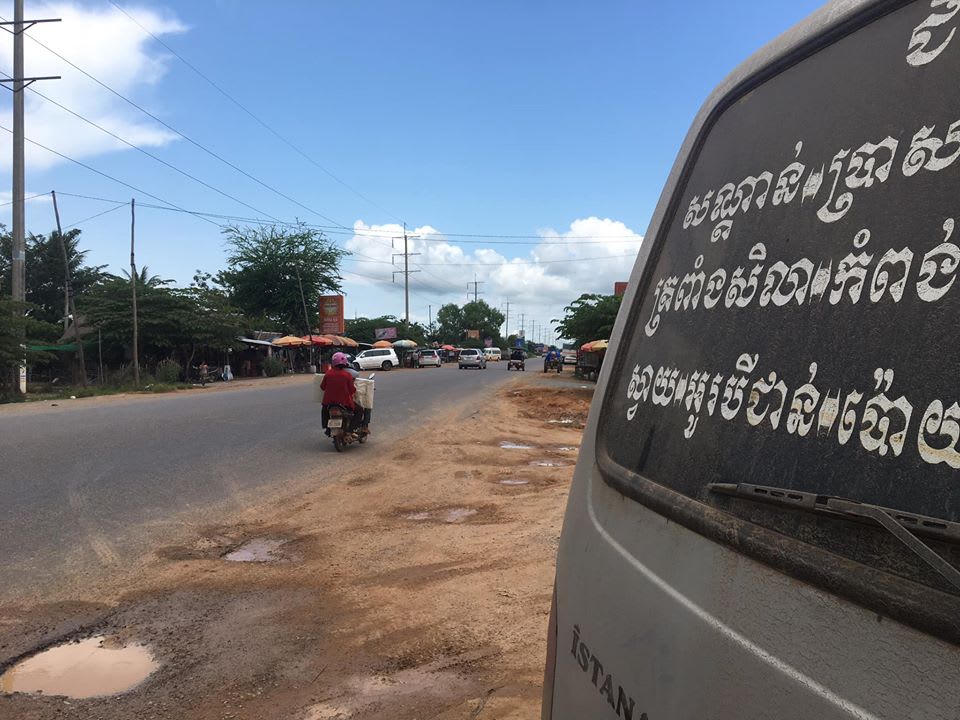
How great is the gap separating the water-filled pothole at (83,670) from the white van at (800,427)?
2.73 meters

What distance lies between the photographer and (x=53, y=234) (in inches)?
2232

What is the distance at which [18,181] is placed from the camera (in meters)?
27.9

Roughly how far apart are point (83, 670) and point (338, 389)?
7.91 meters

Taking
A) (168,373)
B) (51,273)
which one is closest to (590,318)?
(168,373)

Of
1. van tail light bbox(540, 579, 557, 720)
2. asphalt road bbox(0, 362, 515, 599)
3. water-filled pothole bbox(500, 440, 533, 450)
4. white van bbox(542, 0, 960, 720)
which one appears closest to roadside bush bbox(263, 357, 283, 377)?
asphalt road bbox(0, 362, 515, 599)

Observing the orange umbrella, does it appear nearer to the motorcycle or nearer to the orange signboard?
the orange signboard

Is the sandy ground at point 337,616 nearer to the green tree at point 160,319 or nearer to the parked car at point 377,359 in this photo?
the green tree at point 160,319

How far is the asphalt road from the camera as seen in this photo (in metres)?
5.81

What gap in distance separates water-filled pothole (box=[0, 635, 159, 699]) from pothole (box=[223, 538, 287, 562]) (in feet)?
5.61

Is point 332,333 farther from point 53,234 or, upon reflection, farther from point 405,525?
point 405,525

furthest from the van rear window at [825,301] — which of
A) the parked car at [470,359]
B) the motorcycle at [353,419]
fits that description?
the parked car at [470,359]

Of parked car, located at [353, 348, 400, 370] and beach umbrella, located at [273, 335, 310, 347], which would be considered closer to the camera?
beach umbrella, located at [273, 335, 310, 347]

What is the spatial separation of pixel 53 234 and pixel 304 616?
203ft

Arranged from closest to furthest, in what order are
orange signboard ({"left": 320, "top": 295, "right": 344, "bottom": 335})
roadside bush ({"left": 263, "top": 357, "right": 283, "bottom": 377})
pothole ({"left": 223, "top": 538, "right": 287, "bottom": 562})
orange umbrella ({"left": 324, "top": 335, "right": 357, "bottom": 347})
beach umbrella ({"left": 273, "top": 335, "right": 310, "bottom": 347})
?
pothole ({"left": 223, "top": 538, "right": 287, "bottom": 562}), roadside bush ({"left": 263, "top": 357, "right": 283, "bottom": 377}), beach umbrella ({"left": 273, "top": 335, "right": 310, "bottom": 347}), orange umbrella ({"left": 324, "top": 335, "right": 357, "bottom": 347}), orange signboard ({"left": 320, "top": 295, "right": 344, "bottom": 335})
